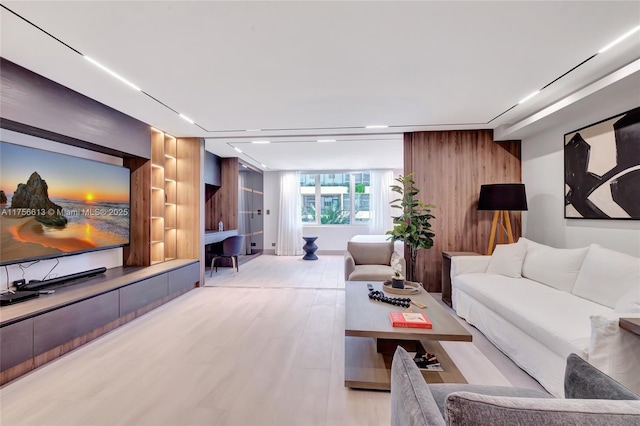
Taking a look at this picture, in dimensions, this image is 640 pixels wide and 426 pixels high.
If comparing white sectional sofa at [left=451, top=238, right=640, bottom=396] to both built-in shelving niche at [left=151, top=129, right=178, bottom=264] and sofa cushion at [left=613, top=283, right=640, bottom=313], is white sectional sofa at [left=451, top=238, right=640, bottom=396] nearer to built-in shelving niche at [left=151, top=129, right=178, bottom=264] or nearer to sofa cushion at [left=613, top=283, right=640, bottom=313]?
sofa cushion at [left=613, top=283, right=640, bottom=313]

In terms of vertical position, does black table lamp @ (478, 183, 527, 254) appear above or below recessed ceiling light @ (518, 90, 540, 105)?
below

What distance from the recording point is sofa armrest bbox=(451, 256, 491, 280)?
337cm

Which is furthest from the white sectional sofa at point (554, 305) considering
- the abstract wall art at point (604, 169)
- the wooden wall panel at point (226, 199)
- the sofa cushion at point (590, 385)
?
the wooden wall panel at point (226, 199)

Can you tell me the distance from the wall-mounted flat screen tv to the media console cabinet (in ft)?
1.35

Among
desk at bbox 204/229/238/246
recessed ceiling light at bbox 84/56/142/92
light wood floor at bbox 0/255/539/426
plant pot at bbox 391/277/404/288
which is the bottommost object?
light wood floor at bbox 0/255/539/426

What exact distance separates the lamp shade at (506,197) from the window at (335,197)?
4536mm

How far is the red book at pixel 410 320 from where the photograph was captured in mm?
1855

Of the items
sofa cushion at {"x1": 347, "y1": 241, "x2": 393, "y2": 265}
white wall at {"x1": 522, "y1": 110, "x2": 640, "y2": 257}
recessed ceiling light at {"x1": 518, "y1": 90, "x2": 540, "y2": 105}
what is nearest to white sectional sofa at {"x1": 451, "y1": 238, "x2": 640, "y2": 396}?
white wall at {"x1": 522, "y1": 110, "x2": 640, "y2": 257}

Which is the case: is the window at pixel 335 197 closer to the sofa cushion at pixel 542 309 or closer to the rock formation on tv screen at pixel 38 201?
the sofa cushion at pixel 542 309

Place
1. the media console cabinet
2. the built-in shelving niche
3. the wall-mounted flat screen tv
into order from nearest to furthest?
the media console cabinet < the wall-mounted flat screen tv < the built-in shelving niche

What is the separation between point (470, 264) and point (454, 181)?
4.48ft

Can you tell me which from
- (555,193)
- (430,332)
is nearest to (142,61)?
(430,332)

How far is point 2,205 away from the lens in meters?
2.20

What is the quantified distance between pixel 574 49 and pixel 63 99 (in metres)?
4.28
